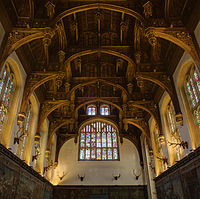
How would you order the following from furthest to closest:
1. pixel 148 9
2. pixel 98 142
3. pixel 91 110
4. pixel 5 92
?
pixel 91 110 < pixel 98 142 < pixel 5 92 < pixel 148 9

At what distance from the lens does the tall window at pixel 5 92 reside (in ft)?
32.2

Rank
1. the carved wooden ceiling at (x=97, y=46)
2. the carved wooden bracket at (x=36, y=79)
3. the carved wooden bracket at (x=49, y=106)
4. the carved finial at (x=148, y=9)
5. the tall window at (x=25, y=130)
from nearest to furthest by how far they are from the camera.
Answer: the carved finial at (x=148, y=9)
the carved wooden ceiling at (x=97, y=46)
the carved wooden bracket at (x=36, y=79)
the tall window at (x=25, y=130)
the carved wooden bracket at (x=49, y=106)

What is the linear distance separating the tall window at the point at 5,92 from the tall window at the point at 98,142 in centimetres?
1195

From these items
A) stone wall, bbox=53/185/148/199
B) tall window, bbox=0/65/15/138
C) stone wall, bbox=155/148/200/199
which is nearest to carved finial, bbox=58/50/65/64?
tall window, bbox=0/65/15/138

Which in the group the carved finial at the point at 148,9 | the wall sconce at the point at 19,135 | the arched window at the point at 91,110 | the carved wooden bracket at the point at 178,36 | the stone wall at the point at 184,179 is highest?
the arched window at the point at 91,110

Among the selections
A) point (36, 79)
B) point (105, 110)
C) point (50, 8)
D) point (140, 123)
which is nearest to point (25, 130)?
point (36, 79)

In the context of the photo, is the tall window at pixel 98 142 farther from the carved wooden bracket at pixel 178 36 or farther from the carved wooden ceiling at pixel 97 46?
the carved wooden bracket at pixel 178 36

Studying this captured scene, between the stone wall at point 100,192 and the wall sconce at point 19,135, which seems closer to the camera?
the wall sconce at point 19,135

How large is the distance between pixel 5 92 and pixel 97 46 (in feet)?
20.9

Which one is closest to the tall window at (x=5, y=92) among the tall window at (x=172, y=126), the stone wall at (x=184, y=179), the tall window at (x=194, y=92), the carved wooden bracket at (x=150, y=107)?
the carved wooden bracket at (x=150, y=107)

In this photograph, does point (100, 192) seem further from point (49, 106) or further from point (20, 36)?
point (20, 36)

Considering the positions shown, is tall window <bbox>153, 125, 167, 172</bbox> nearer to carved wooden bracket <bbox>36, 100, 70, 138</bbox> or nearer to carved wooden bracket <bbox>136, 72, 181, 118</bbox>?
carved wooden bracket <bbox>136, 72, 181, 118</bbox>

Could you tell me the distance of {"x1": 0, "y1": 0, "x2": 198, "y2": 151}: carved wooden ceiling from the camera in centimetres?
984

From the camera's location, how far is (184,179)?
33.5 ft
